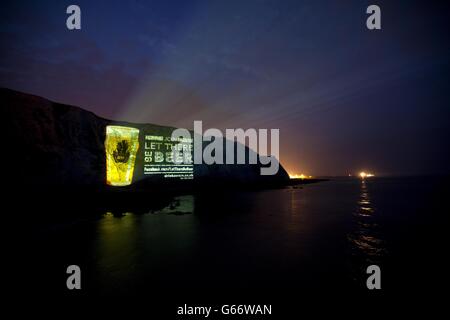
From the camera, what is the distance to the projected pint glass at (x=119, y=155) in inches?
1196

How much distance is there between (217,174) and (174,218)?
126 feet

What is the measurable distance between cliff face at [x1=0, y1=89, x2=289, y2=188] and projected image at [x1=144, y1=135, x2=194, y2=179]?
22.1 feet

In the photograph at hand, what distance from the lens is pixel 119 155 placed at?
30297 mm

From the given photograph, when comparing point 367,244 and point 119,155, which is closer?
point 367,244

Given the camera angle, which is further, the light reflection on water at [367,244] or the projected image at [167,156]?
the projected image at [167,156]
